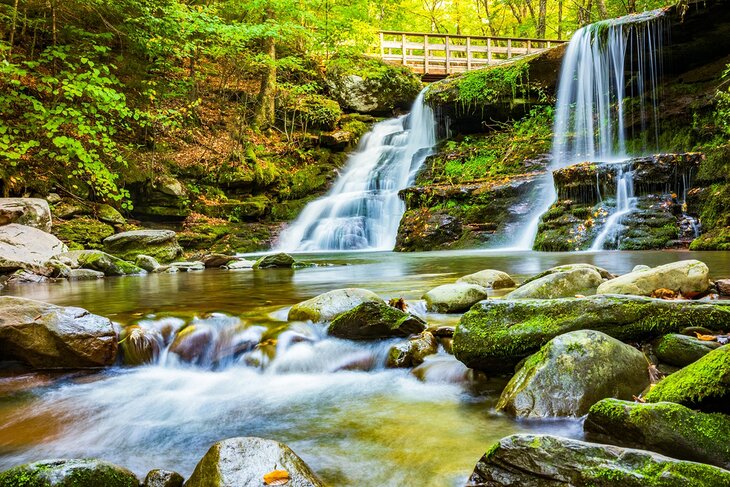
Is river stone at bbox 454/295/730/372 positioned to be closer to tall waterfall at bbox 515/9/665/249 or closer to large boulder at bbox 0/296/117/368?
large boulder at bbox 0/296/117/368

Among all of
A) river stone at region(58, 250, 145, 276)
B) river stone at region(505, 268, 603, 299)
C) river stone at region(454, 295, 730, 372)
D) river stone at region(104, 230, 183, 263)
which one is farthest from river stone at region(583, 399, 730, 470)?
river stone at region(104, 230, 183, 263)

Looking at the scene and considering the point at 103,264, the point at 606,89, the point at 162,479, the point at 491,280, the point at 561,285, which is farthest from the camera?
the point at 606,89

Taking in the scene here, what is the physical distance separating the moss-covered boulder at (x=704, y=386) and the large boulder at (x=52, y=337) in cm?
375

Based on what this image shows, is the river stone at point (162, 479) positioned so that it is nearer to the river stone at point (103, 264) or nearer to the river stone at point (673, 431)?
the river stone at point (673, 431)

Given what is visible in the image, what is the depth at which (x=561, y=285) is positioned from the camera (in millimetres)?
4324

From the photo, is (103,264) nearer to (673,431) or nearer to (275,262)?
(275,262)

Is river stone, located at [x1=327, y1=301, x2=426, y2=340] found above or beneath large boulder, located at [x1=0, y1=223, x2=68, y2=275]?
beneath

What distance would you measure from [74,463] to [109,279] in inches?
313

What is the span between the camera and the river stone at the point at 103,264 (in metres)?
9.70

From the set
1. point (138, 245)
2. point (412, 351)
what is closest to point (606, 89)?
point (138, 245)

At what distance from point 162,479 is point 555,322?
233 cm

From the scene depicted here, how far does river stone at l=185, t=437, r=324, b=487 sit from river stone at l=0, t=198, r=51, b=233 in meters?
10.6

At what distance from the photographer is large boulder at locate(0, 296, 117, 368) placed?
3541mm

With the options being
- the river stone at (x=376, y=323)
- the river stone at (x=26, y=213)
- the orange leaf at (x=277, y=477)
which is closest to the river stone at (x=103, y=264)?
the river stone at (x=26, y=213)
